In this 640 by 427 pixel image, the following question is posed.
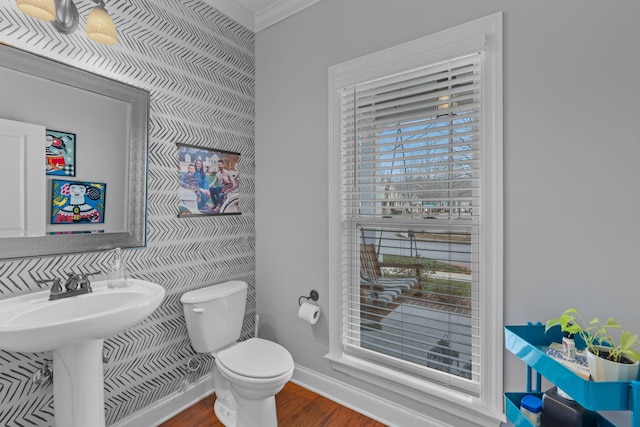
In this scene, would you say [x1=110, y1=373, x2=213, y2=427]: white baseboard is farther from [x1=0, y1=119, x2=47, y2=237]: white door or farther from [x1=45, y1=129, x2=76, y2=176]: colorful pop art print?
[x1=45, y1=129, x2=76, y2=176]: colorful pop art print

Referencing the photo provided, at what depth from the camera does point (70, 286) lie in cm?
141

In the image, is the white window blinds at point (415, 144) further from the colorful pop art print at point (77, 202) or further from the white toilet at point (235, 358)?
the colorful pop art print at point (77, 202)

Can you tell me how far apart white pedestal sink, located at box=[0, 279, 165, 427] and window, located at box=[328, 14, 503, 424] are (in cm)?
119

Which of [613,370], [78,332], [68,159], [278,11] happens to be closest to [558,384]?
[613,370]

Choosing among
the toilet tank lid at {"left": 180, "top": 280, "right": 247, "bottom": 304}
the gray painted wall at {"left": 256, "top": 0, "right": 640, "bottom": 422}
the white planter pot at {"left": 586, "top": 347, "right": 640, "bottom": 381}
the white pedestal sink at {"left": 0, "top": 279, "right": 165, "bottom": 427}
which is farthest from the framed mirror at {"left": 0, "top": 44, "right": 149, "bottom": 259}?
the white planter pot at {"left": 586, "top": 347, "right": 640, "bottom": 381}

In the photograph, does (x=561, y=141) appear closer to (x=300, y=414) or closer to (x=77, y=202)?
(x=300, y=414)

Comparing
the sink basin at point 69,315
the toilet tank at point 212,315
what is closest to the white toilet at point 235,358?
the toilet tank at point 212,315

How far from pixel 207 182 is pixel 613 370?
2170 mm

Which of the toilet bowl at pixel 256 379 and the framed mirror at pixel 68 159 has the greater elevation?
the framed mirror at pixel 68 159

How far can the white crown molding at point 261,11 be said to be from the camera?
7.11ft

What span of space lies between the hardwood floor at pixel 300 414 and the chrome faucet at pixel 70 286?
1016 millimetres

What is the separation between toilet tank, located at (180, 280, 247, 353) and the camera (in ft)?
6.16

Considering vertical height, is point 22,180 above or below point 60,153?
below

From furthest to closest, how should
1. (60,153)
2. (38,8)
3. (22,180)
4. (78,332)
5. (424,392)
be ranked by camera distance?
(424,392) < (60,153) < (22,180) < (38,8) < (78,332)
